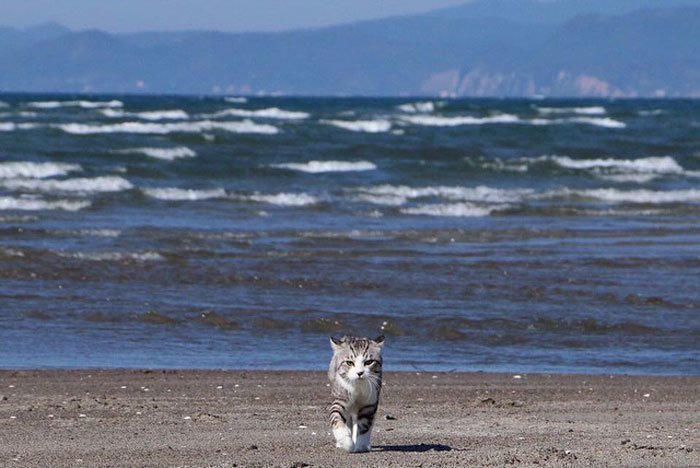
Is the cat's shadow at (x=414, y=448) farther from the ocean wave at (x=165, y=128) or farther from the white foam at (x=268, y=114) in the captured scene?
the white foam at (x=268, y=114)

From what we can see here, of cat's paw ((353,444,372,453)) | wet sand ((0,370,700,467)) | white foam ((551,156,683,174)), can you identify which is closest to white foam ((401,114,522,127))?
white foam ((551,156,683,174))

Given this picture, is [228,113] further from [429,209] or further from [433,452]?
[433,452]

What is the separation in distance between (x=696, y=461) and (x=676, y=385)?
2.59 m

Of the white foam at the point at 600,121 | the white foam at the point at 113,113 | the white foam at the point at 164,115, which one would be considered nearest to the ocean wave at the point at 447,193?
the white foam at the point at 113,113

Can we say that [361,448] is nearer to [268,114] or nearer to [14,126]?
[14,126]

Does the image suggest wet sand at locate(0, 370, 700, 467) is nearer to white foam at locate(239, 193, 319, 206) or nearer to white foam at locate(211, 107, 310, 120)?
white foam at locate(239, 193, 319, 206)

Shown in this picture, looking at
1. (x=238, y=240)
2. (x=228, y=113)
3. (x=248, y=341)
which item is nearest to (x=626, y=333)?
(x=248, y=341)

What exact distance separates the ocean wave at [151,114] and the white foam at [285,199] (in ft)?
80.3

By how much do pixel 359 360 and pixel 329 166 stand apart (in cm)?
2461

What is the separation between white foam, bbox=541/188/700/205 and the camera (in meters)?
25.1

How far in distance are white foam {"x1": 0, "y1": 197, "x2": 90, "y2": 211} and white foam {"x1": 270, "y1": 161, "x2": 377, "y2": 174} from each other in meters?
8.59

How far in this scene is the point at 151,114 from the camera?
52.0 metres

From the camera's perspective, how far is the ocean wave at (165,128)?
39.4m

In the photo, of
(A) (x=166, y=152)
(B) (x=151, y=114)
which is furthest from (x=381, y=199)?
(B) (x=151, y=114)
